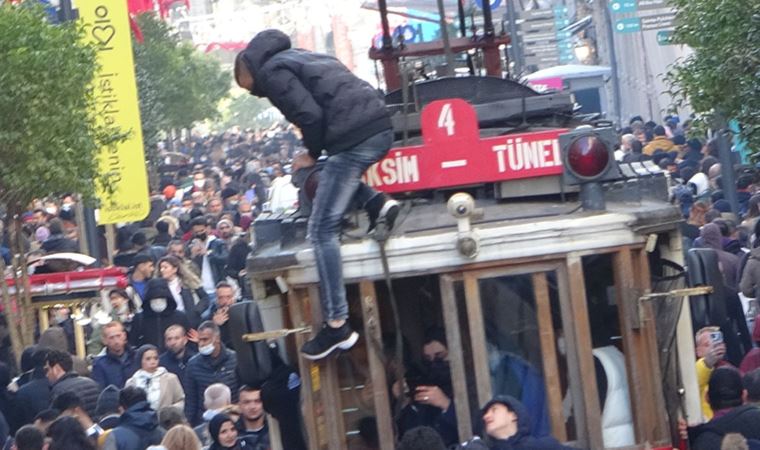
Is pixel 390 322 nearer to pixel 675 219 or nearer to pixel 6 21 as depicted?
pixel 675 219

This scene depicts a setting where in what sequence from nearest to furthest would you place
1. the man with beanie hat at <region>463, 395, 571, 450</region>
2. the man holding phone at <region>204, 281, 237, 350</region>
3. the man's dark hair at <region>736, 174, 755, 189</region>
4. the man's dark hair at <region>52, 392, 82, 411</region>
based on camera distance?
the man with beanie hat at <region>463, 395, 571, 450</region>, the man's dark hair at <region>52, 392, 82, 411</region>, the man holding phone at <region>204, 281, 237, 350</region>, the man's dark hair at <region>736, 174, 755, 189</region>

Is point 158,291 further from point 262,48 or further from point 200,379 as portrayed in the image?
point 262,48

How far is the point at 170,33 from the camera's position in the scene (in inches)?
1708

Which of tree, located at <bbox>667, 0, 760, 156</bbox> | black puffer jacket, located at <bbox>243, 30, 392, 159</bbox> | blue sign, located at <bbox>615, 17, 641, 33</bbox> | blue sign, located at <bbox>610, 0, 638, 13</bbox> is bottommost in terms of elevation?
black puffer jacket, located at <bbox>243, 30, 392, 159</bbox>

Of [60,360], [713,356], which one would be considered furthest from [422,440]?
[60,360]

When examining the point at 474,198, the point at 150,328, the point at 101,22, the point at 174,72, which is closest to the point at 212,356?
the point at 150,328

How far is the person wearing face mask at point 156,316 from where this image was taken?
15.1 metres

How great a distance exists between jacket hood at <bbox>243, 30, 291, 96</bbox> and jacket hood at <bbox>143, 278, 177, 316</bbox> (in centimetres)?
755

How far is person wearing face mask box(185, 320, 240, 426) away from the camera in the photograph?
12711mm

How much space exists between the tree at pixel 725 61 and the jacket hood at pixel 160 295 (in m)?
4.42

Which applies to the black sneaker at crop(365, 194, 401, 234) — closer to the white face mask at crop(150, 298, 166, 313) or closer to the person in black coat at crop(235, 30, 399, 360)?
the person in black coat at crop(235, 30, 399, 360)

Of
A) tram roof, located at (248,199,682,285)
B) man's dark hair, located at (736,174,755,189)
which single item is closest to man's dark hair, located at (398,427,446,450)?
tram roof, located at (248,199,682,285)

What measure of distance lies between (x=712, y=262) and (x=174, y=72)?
113 feet

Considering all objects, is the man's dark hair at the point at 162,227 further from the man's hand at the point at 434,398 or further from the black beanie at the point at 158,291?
the man's hand at the point at 434,398
